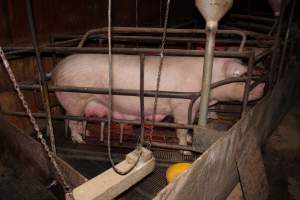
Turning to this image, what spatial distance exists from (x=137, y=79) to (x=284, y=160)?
89.2 inches

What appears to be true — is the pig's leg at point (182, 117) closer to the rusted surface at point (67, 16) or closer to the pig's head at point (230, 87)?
the pig's head at point (230, 87)

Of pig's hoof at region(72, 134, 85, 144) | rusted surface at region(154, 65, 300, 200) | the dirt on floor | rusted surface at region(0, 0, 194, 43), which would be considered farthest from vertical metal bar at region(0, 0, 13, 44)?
the dirt on floor

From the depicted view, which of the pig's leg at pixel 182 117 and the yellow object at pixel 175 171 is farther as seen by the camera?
the pig's leg at pixel 182 117

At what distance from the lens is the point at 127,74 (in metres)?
3.56

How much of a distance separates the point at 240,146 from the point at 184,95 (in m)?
0.70

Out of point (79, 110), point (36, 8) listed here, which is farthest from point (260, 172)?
point (36, 8)

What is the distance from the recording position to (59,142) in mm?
3752

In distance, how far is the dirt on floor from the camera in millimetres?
3227

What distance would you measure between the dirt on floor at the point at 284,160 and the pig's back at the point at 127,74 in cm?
141

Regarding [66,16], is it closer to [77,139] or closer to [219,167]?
[77,139]

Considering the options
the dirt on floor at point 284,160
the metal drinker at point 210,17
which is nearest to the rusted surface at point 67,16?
the metal drinker at point 210,17

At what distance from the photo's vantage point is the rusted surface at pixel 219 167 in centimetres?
165

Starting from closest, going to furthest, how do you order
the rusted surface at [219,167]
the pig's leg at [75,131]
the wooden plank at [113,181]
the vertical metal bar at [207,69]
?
the wooden plank at [113,181], the rusted surface at [219,167], the vertical metal bar at [207,69], the pig's leg at [75,131]

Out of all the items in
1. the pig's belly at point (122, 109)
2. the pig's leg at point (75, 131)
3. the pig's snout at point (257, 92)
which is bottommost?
the pig's leg at point (75, 131)
